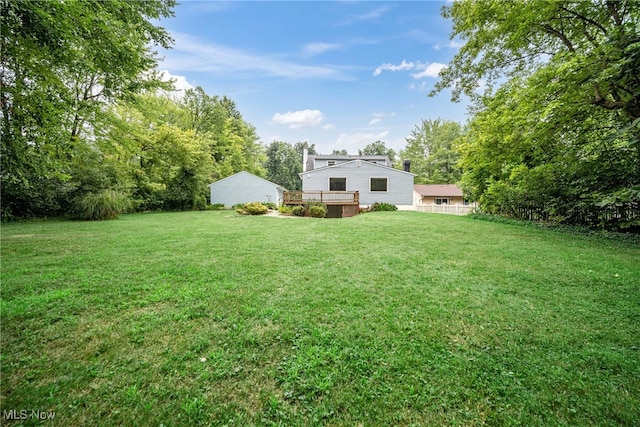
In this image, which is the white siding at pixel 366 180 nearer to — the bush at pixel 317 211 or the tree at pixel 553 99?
the bush at pixel 317 211

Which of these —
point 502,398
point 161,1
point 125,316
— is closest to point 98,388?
point 125,316

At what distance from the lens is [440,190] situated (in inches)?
1148

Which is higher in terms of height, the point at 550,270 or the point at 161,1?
the point at 161,1

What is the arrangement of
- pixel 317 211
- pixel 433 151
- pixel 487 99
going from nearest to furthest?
pixel 487 99, pixel 317 211, pixel 433 151

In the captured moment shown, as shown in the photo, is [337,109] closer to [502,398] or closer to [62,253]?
[62,253]

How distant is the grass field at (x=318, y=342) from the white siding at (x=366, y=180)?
50.7ft

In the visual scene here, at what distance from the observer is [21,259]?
168 inches

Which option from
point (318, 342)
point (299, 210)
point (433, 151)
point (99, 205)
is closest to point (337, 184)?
point (299, 210)

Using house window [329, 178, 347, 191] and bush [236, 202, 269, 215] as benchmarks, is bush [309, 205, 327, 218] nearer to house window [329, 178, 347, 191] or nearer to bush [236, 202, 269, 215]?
bush [236, 202, 269, 215]

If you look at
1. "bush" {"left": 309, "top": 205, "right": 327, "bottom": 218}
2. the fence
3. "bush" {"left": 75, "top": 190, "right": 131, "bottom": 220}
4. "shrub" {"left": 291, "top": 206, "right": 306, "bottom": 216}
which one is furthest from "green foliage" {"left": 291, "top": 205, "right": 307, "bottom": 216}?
the fence

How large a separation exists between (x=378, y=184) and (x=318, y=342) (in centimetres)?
1864

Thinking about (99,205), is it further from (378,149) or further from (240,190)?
(378,149)

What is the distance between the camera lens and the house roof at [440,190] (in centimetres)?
2844

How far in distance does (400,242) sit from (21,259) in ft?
24.7
